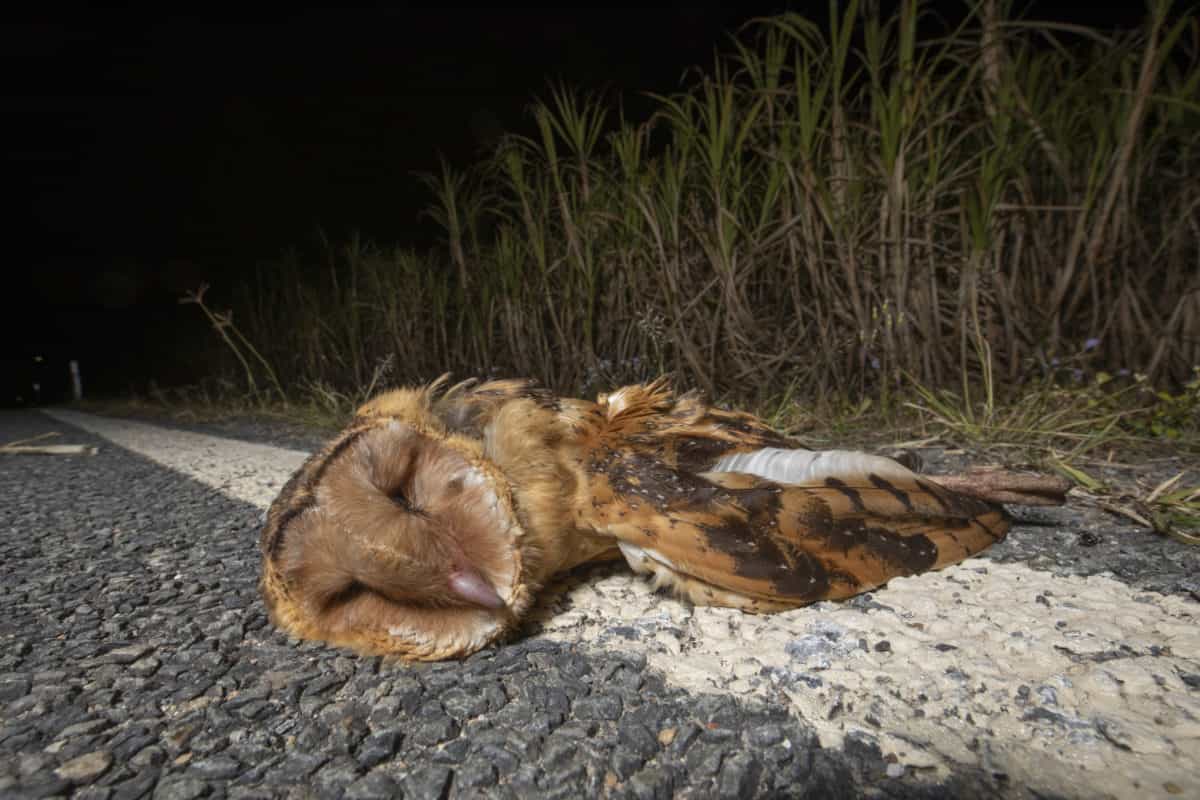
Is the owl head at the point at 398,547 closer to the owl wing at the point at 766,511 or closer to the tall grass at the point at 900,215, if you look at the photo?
the owl wing at the point at 766,511

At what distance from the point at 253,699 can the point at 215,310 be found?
9256mm

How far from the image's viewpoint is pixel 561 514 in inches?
42.7

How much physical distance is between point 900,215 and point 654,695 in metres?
2.28

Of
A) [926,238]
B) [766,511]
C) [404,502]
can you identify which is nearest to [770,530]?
[766,511]

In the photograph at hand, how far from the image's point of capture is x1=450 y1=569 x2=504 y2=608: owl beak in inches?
36.7

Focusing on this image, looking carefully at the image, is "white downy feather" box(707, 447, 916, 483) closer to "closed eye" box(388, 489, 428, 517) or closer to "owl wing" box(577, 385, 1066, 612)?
"owl wing" box(577, 385, 1066, 612)

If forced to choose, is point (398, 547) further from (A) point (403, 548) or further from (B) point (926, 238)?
(B) point (926, 238)

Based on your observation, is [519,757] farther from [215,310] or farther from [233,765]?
[215,310]

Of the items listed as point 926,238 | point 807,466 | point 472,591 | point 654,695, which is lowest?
point 654,695

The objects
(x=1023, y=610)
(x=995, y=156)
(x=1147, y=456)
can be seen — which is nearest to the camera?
(x=1023, y=610)

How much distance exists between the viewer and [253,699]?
2.89 ft

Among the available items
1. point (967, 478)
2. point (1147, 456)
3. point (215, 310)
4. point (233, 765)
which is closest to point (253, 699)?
point (233, 765)

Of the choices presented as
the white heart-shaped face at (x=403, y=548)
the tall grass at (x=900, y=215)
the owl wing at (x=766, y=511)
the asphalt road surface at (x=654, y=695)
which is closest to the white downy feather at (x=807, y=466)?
the owl wing at (x=766, y=511)

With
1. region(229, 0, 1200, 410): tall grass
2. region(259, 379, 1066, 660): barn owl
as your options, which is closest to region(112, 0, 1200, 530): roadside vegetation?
region(229, 0, 1200, 410): tall grass
